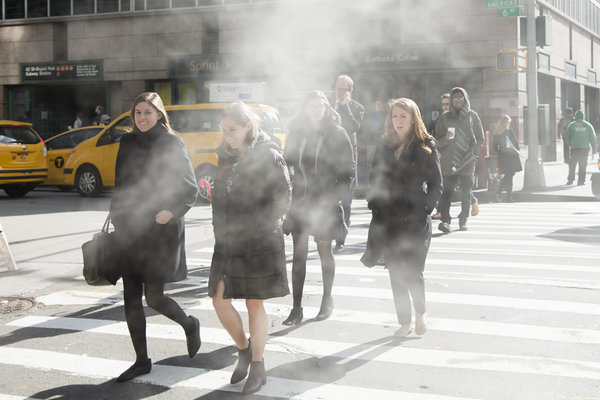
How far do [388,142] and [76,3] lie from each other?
2167cm

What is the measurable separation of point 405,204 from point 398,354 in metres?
0.96

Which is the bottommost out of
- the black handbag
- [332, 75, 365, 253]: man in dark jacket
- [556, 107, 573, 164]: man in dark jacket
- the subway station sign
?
the black handbag

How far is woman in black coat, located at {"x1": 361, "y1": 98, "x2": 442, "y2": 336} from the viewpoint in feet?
16.4

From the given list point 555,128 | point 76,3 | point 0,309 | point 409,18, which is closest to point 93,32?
point 76,3

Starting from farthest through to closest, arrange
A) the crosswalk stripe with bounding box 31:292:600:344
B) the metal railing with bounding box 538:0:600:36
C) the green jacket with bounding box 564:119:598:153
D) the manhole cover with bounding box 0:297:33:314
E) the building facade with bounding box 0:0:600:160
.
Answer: the metal railing with bounding box 538:0:600:36 → the building facade with bounding box 0:0:600:160 → the green jacket with bounding box 564:119:598:153 → the manhole cover with bounding box 0:297:33:314 → the crosswalk stripe with bounding box 31:292:600:344

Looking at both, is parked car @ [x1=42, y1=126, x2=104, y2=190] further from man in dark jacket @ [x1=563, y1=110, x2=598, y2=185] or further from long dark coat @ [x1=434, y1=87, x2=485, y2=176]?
man in dark jacket @ [x1=563, y1=110, x2=598, y2=185]

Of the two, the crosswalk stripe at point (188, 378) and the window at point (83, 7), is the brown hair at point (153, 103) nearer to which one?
the crosswalk stripe at point (188, 378)

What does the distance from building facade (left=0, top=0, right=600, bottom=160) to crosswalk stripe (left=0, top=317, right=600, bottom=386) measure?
8.95m

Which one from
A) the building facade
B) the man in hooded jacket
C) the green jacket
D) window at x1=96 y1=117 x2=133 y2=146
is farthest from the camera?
the building facade

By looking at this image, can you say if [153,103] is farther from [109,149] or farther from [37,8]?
[37,8]

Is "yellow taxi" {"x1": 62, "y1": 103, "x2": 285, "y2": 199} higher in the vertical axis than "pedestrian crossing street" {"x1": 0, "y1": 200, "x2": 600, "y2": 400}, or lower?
higher

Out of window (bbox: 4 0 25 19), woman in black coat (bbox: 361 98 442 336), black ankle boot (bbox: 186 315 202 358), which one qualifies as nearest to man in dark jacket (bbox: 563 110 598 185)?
woman in black coat (bbox: 361 98 442 336)

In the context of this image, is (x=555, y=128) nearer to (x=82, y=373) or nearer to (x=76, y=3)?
(x=76, y=3)

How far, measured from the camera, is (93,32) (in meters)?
24.0
